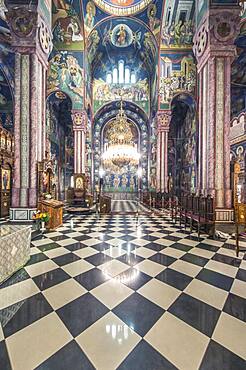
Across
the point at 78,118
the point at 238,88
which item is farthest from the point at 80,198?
the point at 238,88

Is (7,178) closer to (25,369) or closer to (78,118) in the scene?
(78,118)

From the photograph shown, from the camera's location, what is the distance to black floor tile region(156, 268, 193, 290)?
9.57 feet

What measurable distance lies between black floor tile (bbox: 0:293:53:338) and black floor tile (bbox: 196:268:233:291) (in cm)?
256

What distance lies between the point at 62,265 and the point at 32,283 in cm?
73

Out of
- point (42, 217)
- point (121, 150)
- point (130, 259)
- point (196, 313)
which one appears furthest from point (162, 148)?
point (196, 313)

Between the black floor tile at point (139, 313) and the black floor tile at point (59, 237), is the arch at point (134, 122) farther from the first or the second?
the black floor tile at point (139, 313)

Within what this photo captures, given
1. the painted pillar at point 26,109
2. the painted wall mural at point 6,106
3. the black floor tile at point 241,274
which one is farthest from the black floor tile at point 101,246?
the painted wall mural at point 6,106

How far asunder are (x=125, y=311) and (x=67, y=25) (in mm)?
16848

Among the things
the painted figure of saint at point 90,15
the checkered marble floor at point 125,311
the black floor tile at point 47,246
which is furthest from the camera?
the painted figure of saint at point 90,15

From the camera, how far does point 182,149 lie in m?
20.7

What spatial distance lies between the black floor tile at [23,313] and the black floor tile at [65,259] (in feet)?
3.92

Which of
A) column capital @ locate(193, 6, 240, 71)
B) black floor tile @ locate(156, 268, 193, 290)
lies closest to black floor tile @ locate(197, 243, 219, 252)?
black floor tile @ locate(156, 268, 193, 290)

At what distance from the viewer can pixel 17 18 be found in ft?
22.8

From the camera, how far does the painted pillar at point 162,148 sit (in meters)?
15.0
